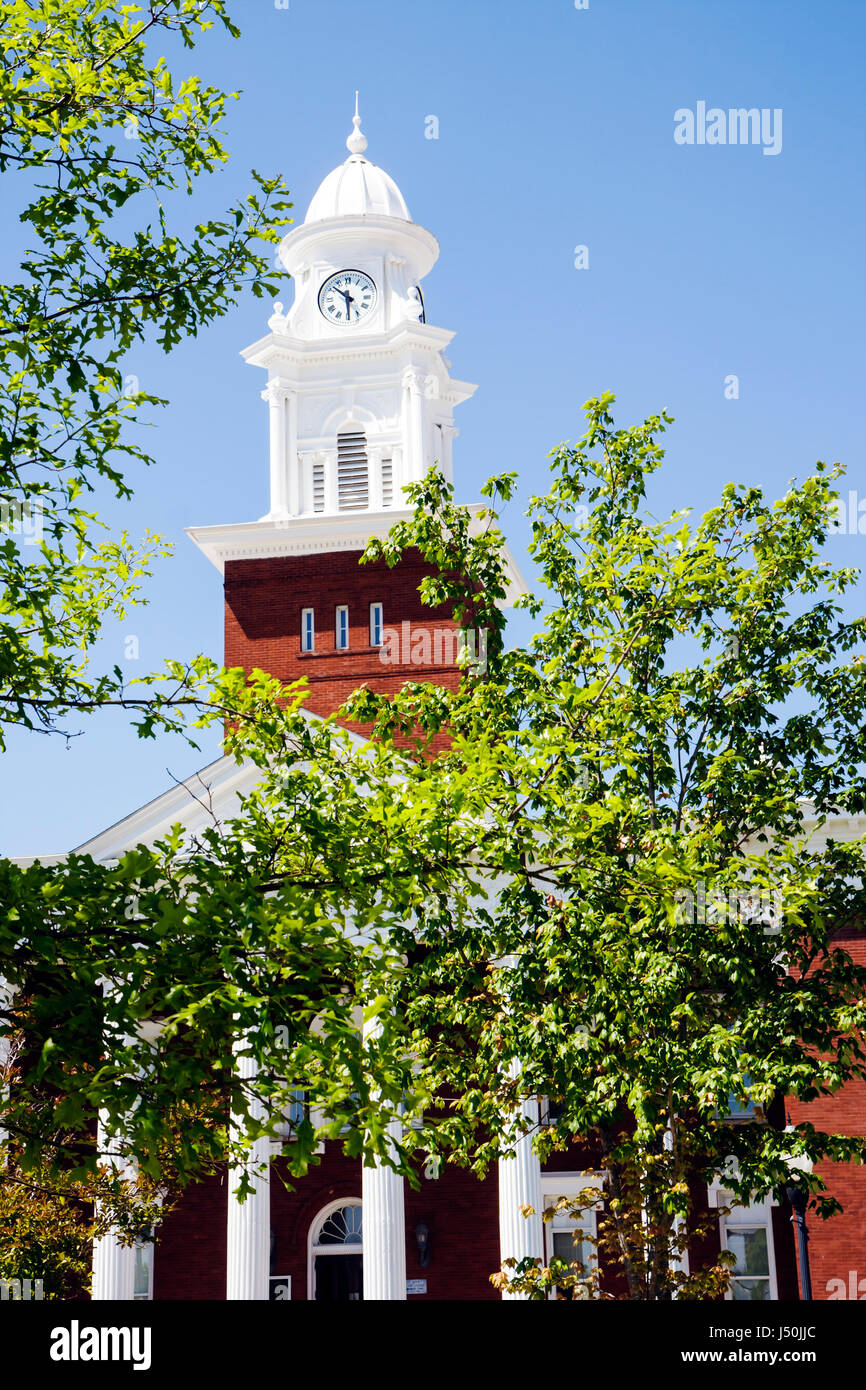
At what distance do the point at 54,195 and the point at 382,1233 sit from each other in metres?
21.5

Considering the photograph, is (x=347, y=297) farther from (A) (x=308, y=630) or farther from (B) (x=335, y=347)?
(A) (x=308, y=630)

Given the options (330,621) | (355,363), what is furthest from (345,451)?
(330,621)

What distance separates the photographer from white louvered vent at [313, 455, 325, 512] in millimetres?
36188

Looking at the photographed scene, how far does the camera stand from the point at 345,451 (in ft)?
120

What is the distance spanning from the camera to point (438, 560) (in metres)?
17.1

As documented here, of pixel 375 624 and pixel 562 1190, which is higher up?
pixel 375 624

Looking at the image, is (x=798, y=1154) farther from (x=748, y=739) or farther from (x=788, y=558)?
(x=788, y=558)

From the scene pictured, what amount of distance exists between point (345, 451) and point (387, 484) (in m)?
1.50

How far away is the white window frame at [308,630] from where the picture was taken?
34719 mm

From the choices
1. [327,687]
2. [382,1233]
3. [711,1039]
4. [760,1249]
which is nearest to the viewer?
[711,1039]

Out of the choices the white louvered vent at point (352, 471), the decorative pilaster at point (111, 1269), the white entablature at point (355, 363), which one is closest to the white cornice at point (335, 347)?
the white entablature at point (355, 363)
